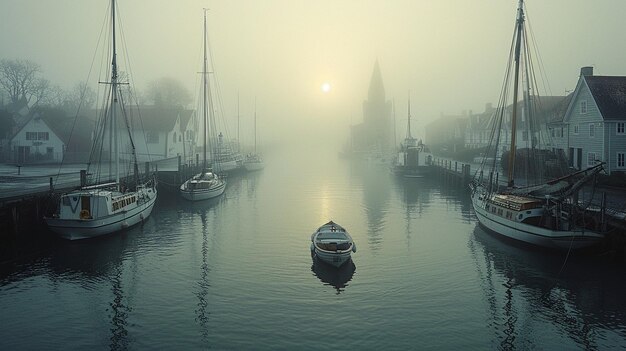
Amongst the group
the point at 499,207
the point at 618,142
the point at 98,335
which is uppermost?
the point at 618,142

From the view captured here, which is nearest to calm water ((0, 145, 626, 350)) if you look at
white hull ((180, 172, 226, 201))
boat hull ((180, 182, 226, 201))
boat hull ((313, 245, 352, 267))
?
boat hull ((313, 245, 352, 267))

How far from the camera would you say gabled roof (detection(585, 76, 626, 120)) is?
169ft

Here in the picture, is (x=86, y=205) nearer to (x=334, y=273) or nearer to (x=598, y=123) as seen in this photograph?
(x=334, y=273)

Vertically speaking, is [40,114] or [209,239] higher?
[40,114]

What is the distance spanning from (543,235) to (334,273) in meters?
13.5

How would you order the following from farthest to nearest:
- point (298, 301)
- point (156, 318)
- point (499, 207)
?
point (499, 207) < point (298, 301) < point (156, 318)

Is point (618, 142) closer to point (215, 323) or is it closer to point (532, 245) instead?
point (532, 245)

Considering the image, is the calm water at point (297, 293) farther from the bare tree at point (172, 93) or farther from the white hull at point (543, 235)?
the bare tree at point (172, 93)

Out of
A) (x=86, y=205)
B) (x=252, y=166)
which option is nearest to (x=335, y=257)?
(x=86, y=205)

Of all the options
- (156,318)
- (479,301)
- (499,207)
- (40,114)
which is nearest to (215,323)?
(156,318)

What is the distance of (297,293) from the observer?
25844 millimetres

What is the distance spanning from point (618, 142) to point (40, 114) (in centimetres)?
7770

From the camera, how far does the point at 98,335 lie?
68.1 ft

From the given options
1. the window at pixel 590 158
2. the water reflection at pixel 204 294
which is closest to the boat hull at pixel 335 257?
the water reflection at pixel 204 294
